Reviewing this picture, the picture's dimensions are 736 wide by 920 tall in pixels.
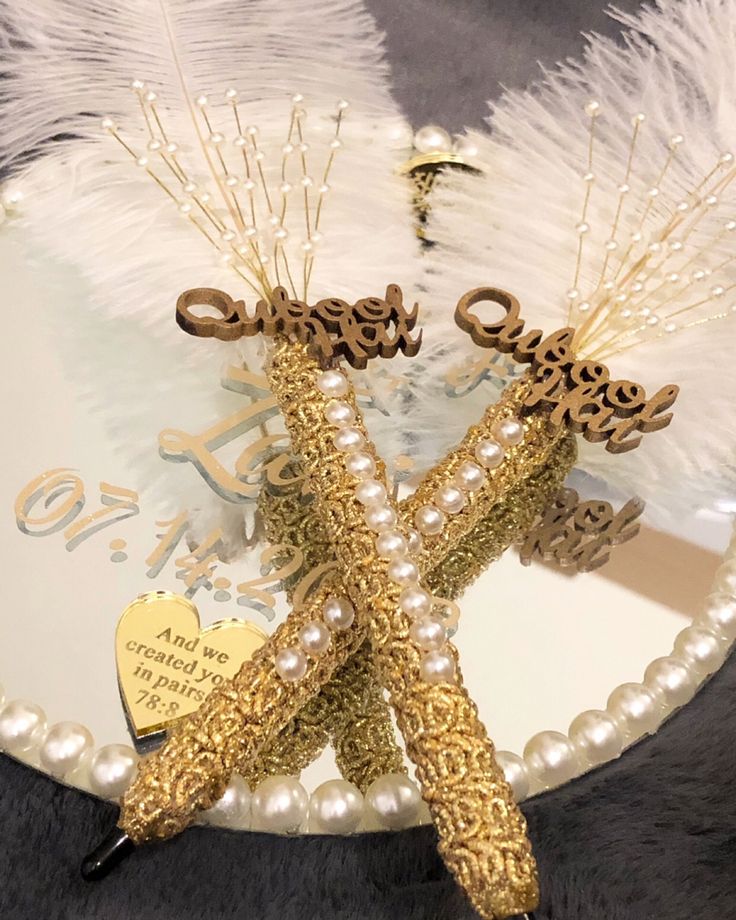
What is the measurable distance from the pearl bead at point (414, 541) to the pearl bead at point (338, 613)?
5 cm

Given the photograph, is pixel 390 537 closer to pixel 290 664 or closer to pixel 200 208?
pixel 290 664

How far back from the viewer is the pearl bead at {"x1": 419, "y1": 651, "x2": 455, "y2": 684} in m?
0.59

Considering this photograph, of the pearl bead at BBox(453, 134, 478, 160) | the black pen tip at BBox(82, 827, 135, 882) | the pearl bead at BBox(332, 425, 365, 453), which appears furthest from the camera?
the pearl bead at BBox(453, 134, 478, 160)

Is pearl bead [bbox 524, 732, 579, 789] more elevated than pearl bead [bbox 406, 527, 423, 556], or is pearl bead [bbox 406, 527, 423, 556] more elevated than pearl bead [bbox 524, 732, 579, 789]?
pearl bead [bbox 406, 527, 423, 556]

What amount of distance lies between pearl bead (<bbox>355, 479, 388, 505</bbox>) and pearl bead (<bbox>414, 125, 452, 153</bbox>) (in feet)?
1.64

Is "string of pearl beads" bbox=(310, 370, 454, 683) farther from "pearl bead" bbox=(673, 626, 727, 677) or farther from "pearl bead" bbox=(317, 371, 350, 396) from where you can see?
"pearl bead" bbox=(673, 626, 727, 677)

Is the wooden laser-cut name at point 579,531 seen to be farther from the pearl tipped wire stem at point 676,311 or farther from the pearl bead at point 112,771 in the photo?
the pearl bead at point 112,771

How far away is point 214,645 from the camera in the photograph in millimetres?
684

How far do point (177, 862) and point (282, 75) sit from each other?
2.37 feet

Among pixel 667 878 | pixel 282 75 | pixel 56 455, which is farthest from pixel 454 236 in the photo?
pixel 667 878

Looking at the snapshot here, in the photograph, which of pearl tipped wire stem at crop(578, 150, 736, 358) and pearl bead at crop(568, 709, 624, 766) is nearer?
pearl bead at crop(568, 709, 624, 766)

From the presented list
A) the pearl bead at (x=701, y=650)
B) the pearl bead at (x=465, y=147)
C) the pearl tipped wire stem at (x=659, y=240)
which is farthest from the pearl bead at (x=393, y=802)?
the pearl bead at (x=465, y=147)

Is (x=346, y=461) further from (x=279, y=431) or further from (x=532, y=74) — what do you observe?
(x=532, y=74)

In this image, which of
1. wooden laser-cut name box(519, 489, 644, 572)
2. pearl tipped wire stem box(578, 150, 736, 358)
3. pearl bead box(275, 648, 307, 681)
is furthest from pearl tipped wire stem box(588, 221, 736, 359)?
pearl bead box(275, 648, 307, 681)
